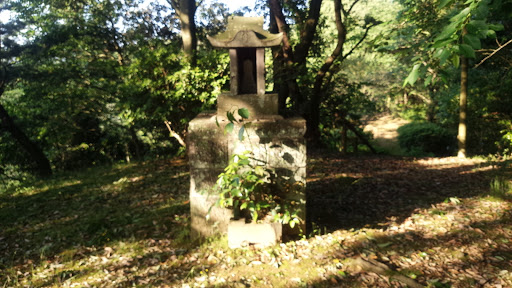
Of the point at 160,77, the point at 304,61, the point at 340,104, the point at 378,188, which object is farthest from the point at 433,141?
the point at 160,77

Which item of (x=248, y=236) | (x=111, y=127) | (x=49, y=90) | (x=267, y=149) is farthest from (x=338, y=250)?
(x=111, y=127)

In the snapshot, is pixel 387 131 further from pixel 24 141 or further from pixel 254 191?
pixel 24 141

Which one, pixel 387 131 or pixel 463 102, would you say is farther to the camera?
pixel 387 131

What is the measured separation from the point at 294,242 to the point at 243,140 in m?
1.42

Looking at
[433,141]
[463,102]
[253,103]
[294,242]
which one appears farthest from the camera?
[433,141]

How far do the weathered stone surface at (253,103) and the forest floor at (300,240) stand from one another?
167cm

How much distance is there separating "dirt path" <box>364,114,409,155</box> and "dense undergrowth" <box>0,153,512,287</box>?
9646 mm

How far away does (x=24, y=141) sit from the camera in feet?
32.2

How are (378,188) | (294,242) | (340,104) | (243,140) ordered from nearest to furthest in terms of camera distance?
(243,140) < (294,242) < (378,188) < (340,104)

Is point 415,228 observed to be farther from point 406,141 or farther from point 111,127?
point 111,127

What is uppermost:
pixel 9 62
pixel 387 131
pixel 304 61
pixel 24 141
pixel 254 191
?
pixel 9 62

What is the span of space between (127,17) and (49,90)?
426 centimetres

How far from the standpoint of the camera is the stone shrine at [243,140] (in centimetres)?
364

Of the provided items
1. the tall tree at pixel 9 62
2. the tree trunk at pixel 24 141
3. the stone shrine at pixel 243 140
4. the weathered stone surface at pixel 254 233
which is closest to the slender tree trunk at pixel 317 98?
the stone shrine at pixel 243 140
